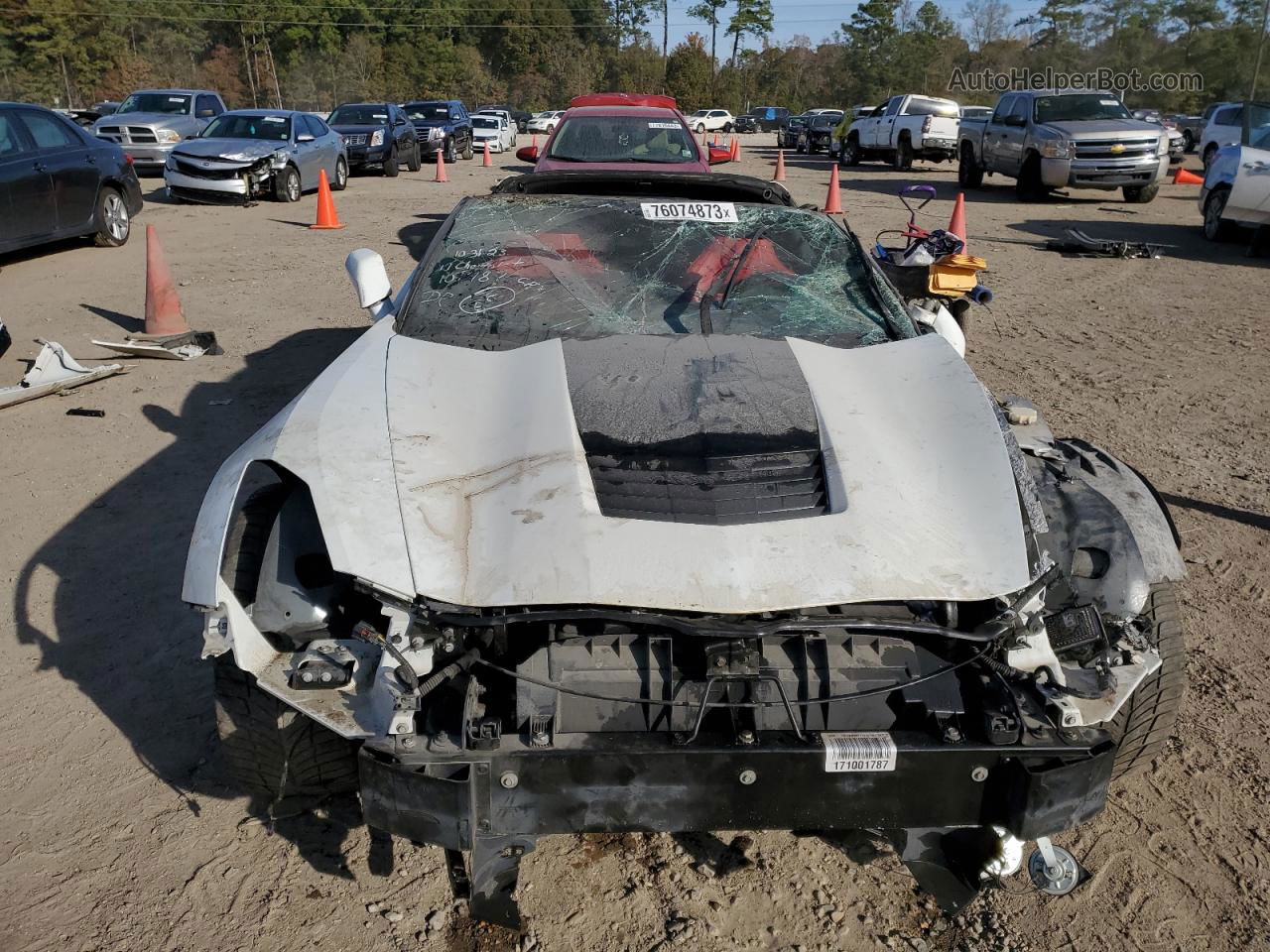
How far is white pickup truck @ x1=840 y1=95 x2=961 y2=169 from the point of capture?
2173cm

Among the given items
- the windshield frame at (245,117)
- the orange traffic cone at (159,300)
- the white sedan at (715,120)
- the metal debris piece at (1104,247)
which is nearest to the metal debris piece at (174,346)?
the orange traffic cone at (159,300)

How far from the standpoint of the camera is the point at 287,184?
1538 centimetres

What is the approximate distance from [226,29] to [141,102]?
5301 cm

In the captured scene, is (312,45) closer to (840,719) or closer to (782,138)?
(782,138)

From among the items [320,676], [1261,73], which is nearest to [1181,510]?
[320,676]

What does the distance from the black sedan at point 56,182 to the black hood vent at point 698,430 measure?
8.64 m

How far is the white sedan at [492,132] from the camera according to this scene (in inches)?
1150

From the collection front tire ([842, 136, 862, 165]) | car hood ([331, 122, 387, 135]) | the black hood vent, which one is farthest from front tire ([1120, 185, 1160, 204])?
the black hood vent

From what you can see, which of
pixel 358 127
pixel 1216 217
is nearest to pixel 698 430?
pixel 1216 217

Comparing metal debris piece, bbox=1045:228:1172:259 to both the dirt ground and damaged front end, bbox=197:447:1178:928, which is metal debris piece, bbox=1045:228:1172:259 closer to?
the dirt ground

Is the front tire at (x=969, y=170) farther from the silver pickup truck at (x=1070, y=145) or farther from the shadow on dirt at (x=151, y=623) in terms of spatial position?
the shadow on dirt at (x=151, y=623)

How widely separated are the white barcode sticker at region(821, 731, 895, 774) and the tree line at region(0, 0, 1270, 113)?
59447 mm

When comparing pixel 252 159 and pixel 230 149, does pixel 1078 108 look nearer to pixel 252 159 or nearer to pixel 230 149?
pixel 252 159

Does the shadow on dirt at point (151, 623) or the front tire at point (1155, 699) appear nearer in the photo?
the front tire at point (1155, 699)
